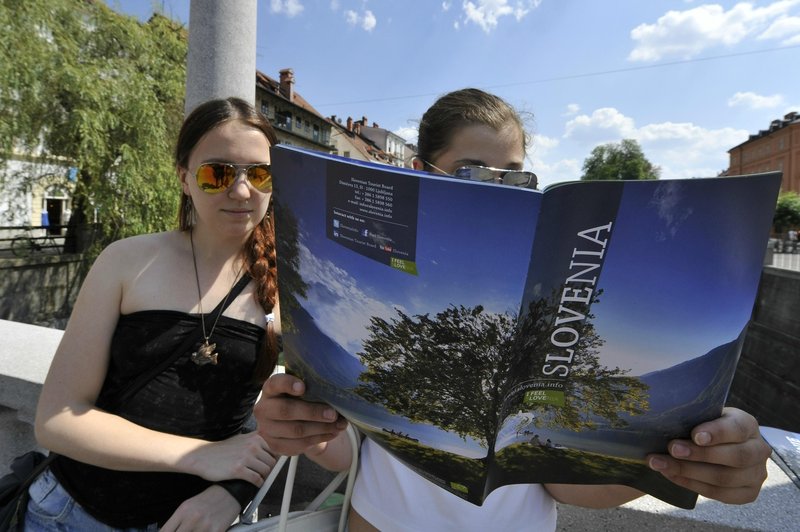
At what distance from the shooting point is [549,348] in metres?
0.68

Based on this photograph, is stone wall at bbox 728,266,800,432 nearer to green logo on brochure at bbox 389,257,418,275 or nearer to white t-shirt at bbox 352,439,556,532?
white t-shirt at bbox 352,439,556,532

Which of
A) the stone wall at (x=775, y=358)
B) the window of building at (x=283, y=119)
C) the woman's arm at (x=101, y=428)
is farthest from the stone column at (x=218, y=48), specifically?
the window of building at (x=283, y=119)

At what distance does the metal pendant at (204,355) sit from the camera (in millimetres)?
1184

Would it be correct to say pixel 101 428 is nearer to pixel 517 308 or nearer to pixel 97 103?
pixel 517 308

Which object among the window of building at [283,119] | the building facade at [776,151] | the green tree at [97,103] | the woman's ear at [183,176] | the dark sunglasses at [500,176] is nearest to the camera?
the dark sunglasses at [500,176]

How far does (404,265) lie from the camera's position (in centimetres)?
68

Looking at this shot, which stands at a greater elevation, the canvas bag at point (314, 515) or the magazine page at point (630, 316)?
the magazine page at point (630, 316)

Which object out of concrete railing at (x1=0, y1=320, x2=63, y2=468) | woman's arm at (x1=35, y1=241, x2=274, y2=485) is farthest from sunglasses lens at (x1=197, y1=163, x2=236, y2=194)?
concrete railing at (x1=0, y1=320, x2=63, y2=468)

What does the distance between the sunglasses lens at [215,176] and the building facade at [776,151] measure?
46.5 meters

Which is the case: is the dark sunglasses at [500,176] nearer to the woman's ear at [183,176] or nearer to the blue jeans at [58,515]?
the woman's ear at [183,176]

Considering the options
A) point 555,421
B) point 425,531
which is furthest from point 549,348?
point 425,531

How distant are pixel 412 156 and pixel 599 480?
0.94 m

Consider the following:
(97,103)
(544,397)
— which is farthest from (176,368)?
(97,103)

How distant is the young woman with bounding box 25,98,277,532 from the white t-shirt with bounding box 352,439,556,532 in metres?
0.30
